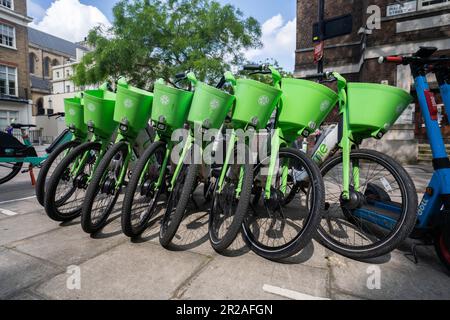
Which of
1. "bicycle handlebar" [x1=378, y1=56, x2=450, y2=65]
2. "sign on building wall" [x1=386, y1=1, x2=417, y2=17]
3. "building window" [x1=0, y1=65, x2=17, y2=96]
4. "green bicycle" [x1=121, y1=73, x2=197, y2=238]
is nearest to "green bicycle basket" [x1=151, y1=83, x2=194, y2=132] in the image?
"green bicycle" [x1=121, y1=73, x2=197, y2=238]

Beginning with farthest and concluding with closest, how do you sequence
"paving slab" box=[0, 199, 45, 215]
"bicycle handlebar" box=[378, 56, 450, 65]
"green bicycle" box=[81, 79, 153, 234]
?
"paving slab" box=[0, 199, 45, 215]
"green bicycle" box=[81, 79, 153, 234]
"bicycle handlebar" box=[378, 56, 450, 65]

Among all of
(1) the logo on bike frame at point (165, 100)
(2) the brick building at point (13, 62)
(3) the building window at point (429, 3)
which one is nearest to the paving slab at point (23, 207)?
(1) the logo on bike frame at point (165, 100)

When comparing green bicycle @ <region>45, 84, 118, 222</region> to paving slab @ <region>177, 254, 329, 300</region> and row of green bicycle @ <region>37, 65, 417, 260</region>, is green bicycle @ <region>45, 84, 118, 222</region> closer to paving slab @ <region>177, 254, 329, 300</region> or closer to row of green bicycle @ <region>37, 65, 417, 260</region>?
row of green bicycle @ <region>37, 65, 417, 260</region>

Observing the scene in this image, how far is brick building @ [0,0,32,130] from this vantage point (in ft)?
77.6

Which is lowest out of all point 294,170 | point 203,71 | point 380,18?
point 294,170

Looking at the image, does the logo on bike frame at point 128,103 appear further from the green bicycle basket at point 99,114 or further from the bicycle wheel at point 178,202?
the bicycle wheel at point 178,202

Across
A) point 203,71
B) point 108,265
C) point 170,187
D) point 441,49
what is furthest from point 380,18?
point 108,265

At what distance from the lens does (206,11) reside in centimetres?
1155

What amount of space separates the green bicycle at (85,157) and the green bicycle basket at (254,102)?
4.70 feet

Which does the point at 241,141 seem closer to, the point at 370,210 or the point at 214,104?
the point at 214,104

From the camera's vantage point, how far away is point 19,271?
6.50 feet

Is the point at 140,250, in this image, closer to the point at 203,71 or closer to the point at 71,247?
the point at 71,247

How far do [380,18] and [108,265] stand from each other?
445 inches

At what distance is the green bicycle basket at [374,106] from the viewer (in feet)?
7.45
